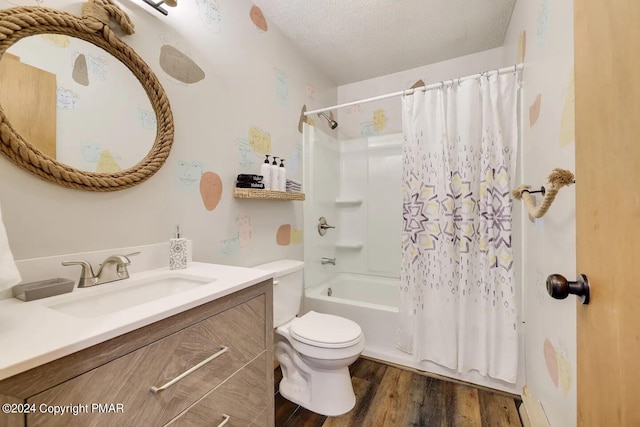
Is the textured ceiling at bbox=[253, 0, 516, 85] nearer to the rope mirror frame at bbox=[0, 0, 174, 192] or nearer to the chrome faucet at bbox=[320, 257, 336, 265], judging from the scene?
the rope mirror frame at bbox=[0, 0, 174, 192]

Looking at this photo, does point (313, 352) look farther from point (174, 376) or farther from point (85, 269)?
point (85, 269)

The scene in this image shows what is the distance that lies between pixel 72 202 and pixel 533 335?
7.15 feet

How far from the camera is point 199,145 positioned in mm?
1412

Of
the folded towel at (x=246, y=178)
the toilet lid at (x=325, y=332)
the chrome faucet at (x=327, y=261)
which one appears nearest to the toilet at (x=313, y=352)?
the toilet lid at (x=325, y=332)

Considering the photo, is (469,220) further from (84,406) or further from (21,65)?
(21,65)

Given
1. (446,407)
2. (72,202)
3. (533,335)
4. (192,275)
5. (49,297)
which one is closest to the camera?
(49,297)

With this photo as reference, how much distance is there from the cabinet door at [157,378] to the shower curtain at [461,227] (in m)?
1.26

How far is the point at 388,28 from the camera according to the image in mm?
1993

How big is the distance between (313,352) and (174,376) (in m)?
0.87

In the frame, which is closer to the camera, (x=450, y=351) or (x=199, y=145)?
(x=199, y=145)

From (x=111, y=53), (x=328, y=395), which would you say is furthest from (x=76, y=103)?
(x=328, y=395)

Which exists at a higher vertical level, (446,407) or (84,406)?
(84,406)

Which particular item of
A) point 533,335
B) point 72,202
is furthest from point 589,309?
point 72,202

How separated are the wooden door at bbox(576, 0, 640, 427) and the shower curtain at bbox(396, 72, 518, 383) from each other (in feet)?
3.76
